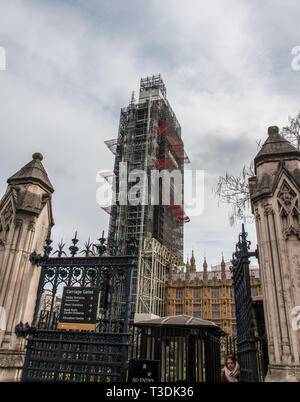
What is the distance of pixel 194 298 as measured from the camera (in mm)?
50469

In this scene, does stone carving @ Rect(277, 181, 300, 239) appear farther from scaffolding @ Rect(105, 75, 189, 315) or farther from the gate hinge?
scaffolding @ Rect(105, 75, 189, 315)

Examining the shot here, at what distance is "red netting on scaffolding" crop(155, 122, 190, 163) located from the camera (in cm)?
4931

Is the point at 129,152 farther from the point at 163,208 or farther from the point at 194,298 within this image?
the point at 194,298

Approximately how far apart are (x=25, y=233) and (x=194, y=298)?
47.1 metres

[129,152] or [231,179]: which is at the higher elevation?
[129,152]

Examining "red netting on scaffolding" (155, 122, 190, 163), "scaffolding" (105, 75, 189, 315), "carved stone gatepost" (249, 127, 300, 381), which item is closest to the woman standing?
"carved stone gatepost" (249, 127, 300, 381)

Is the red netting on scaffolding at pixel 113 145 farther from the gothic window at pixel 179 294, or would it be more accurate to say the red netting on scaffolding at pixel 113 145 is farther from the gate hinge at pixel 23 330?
the gate hinge at pixel 23 330

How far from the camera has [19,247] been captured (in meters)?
7.03

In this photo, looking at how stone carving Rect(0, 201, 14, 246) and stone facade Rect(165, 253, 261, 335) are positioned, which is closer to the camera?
stone carving Rect(0, 201, 14, 246)

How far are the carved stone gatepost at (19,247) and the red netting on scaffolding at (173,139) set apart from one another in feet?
140

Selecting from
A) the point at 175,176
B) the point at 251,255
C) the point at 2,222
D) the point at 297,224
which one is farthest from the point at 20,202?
the point at 175,176

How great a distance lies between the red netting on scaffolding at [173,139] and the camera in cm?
4931

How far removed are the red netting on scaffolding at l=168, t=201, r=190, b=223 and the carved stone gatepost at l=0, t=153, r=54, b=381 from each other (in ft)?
134

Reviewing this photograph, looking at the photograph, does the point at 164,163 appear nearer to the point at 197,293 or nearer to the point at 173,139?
the point at 173,139
